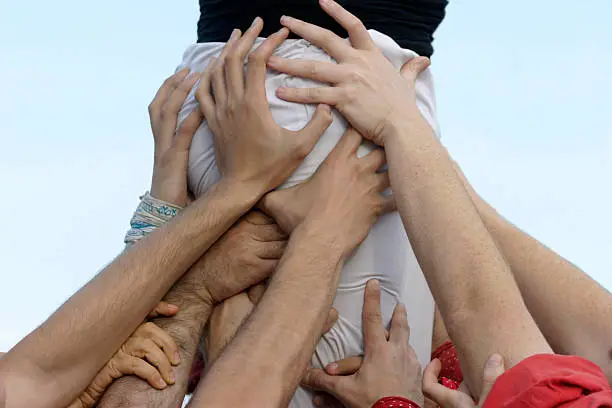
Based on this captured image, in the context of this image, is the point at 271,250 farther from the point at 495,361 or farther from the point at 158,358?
the point at 495,361

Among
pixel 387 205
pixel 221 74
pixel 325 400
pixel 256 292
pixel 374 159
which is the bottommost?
pixel 325 400

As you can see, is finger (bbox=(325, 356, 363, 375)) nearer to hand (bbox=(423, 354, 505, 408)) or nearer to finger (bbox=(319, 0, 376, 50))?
hand (bbox=(423, 354, 505, 408))

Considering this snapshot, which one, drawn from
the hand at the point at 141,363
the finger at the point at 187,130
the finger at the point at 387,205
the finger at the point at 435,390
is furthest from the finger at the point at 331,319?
the finger at the point at 187,130

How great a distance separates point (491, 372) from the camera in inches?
67.8

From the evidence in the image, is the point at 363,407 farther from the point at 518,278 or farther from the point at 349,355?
the point at 518,278

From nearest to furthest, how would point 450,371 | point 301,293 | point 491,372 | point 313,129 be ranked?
point 491,372 → point 301,293 → point 313,129 → point 450,371

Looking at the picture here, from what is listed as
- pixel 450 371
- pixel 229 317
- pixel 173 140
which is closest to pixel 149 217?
pixel 173 140

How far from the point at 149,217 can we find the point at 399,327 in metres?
0.71

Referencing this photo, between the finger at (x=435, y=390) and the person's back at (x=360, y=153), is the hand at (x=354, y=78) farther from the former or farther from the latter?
the finger at (x=435, y=390)

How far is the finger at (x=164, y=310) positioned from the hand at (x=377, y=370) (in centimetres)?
38

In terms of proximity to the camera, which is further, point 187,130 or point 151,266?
point 187,130

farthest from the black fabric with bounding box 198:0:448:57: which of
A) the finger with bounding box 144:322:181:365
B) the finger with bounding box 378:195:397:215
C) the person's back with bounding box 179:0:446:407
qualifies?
the finger with bounding box 144:322:181:365

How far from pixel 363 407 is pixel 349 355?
15 centimetres

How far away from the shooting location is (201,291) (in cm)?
248
